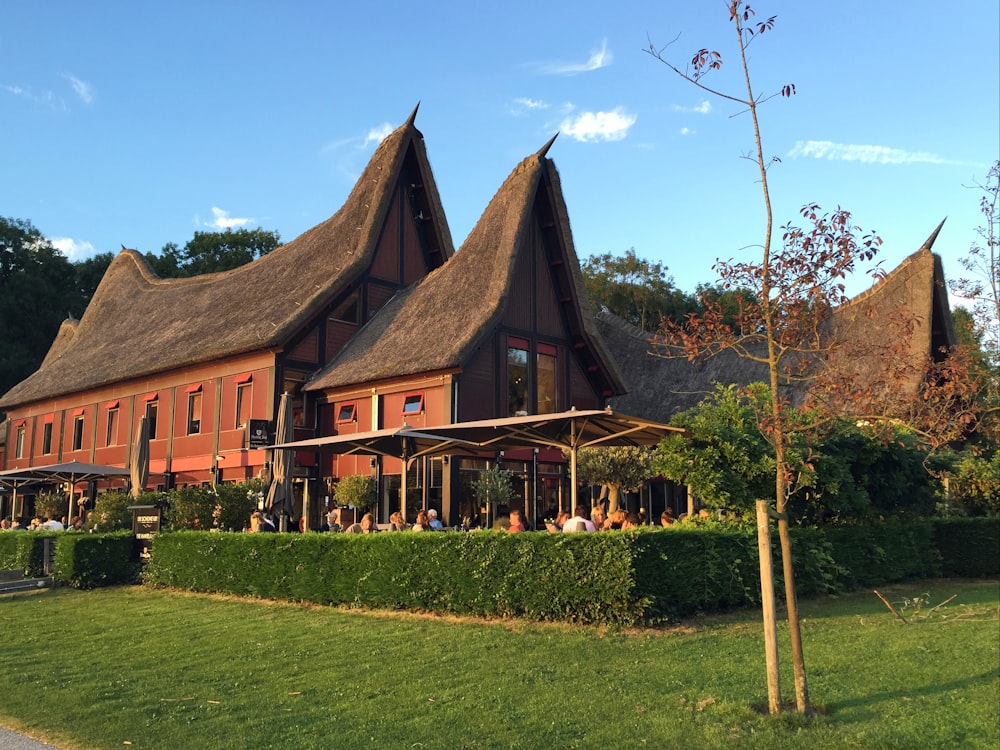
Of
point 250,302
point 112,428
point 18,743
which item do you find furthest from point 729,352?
point 18,743

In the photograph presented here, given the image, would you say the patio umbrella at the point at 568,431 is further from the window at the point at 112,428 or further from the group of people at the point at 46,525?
the window at the point at 112,428

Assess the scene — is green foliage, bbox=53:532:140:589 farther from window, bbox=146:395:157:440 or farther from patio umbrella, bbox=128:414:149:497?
window, bbox=146:395:157:440

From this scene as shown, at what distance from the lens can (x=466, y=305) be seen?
25.6m

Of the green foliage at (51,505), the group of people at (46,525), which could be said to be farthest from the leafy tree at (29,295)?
the green foliage at (51,505)

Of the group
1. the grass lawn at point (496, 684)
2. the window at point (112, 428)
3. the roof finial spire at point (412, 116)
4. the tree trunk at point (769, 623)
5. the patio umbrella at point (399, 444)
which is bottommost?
the grass lawn at point (496, 684)

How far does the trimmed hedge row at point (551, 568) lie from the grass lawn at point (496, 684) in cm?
35

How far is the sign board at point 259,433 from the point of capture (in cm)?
2442

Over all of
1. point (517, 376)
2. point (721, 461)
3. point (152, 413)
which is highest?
point (517, 376)

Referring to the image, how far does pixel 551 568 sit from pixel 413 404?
45.2 ft

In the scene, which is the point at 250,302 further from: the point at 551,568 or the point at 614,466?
the point at 551,568

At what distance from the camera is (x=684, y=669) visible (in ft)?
28.1

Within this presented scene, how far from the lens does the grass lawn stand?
665 centimetres

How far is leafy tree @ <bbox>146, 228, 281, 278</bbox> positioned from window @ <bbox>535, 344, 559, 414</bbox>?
35882 mm

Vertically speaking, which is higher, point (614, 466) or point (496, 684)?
point (614, 466)
